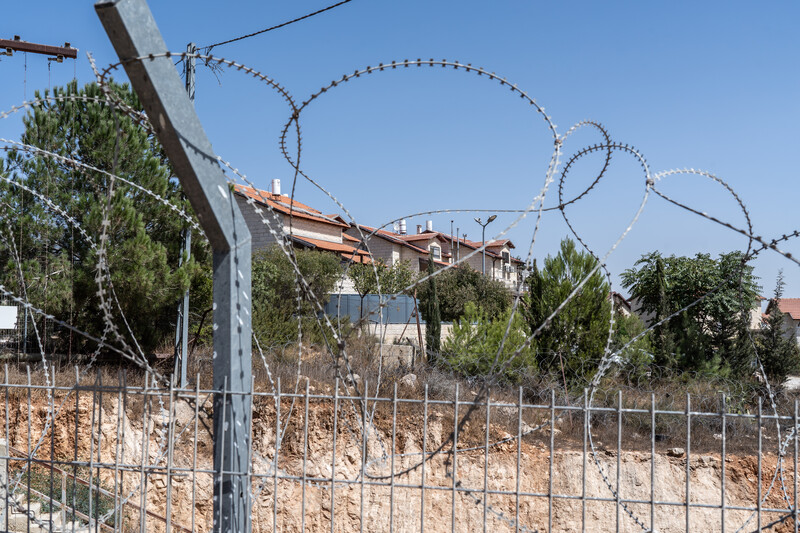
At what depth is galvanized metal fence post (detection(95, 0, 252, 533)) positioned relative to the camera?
8.56 feet

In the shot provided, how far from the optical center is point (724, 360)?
593 inches

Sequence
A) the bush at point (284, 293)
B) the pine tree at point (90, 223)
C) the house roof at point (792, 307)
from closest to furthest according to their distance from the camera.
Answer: the pine tree at point (90, 223) → the bush at point (284, 293) → the house roof at point (792, 307)

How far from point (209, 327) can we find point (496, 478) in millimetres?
6027

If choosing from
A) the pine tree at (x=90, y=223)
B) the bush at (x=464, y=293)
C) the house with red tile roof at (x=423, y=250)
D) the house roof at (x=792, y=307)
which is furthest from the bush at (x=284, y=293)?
the house roof at (x=792, y=307)

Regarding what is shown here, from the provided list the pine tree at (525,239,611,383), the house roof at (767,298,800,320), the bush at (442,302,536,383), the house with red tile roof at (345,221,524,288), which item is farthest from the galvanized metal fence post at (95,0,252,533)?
the house roof at (767,298,800,320)

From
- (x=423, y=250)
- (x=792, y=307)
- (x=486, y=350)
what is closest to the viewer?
(x=486, y=350)

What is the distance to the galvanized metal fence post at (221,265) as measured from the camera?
8.56 feet

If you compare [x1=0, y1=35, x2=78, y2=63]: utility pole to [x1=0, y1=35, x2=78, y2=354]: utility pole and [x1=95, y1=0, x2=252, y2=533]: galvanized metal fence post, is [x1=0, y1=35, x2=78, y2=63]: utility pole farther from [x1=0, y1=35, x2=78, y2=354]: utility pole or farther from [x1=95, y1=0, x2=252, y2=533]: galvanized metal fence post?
[x1=95, y1=0, x2=252, y2=533]: galvanized metal fence post

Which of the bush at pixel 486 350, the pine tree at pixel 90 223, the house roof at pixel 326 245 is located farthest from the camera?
the house roof at pixel 326 245

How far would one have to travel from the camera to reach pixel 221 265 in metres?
2.96

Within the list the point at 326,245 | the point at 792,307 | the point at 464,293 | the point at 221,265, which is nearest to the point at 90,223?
the point at 221,265

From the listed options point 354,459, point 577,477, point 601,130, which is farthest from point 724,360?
point 601,130

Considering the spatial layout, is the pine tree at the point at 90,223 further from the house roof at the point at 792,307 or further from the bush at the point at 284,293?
the house roof at the point at 792,307

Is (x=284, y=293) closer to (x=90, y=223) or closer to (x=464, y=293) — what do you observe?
(x=90, y=223)
